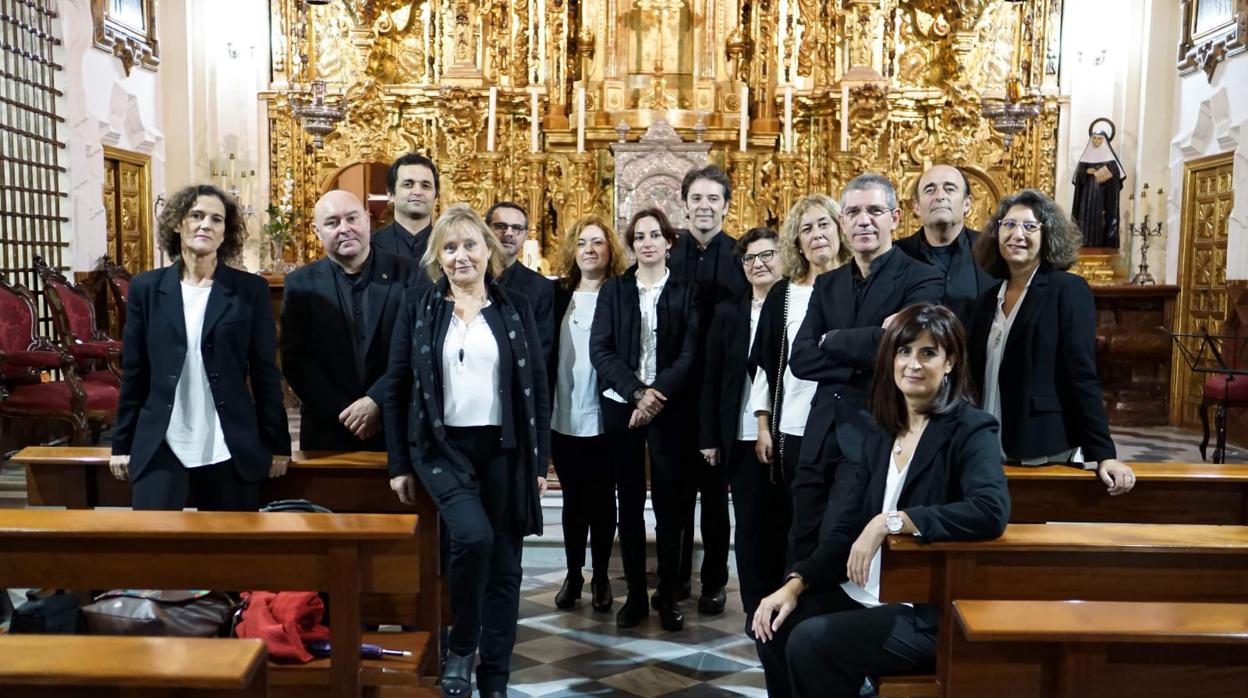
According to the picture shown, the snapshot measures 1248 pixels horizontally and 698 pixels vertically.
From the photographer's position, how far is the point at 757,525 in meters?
3.33

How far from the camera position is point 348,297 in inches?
125

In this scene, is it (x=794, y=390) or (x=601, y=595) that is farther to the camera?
(x=601, y=595)

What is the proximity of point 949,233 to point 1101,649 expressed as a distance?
173 centimetres

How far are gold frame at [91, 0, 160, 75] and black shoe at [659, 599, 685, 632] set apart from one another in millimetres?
7014

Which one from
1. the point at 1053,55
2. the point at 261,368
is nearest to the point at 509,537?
the point at 261,368

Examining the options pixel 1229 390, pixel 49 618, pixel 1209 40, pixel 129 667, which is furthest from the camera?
pixel 1209 40

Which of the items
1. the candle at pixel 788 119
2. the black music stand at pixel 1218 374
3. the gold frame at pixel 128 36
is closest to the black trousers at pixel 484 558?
the black music stand at pixel 1218 374

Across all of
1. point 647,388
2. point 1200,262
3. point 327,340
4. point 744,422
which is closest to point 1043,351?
point 744,422

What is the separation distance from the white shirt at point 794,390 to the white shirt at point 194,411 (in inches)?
66.6

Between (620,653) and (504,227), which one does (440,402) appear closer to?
(504,227)

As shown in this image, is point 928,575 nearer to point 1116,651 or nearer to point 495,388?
point 1116,651

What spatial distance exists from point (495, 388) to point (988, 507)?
4.52 feet

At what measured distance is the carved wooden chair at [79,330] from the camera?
21.6 feet

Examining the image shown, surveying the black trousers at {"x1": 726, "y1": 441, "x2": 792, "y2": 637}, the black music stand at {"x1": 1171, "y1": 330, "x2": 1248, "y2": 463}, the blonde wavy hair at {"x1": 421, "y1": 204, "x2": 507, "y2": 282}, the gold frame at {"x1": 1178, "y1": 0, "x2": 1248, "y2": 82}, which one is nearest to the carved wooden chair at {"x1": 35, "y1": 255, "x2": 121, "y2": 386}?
the blonde wavy hair at {"x1": 421, "y1": 204, "x2": 507, "y2": 282}
